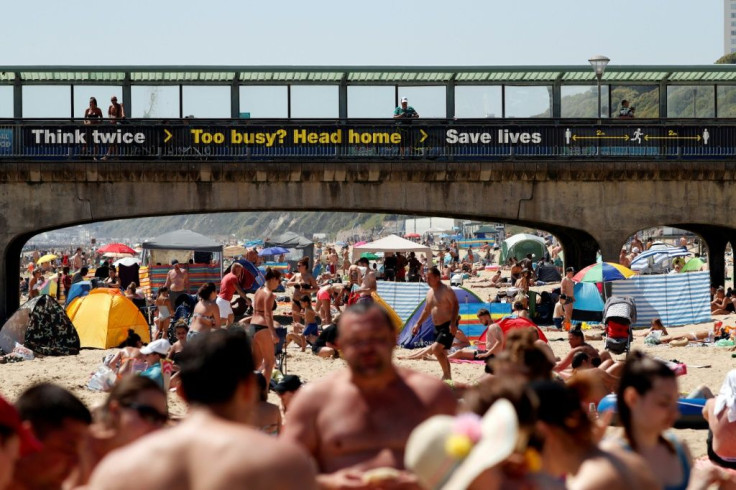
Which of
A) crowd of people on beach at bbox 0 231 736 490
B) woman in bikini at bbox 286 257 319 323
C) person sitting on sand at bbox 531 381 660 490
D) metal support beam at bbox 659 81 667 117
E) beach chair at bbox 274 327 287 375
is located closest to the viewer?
crowd of people on beach at bbox 0 231 736 490

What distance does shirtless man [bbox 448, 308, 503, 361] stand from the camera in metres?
14.9

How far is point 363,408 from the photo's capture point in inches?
203

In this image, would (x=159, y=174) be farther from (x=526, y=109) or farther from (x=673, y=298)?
(x=673, y=298)

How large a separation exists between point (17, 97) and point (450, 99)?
31.2 feet

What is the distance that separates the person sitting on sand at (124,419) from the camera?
5.06 meters

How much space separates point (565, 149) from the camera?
2675 cm

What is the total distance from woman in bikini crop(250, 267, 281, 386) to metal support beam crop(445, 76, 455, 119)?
13.4m

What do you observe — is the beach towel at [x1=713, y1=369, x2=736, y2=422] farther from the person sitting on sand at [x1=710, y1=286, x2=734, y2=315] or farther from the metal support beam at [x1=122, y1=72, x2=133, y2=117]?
the metal support beam at [x1=122, y1=72, x2=133, y2=117]

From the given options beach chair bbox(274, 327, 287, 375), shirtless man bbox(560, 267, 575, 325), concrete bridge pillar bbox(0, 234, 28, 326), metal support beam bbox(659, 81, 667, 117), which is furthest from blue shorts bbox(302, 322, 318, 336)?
metal support beam bbox(659, 81, 667, 117)

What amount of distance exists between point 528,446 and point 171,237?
31304mm

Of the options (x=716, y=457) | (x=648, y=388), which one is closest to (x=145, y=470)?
(x=648, y=388)

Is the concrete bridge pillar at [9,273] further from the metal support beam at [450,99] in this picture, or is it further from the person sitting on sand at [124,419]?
the person sitting on sand at [124,419]

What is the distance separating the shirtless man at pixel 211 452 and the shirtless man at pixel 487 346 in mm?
10199

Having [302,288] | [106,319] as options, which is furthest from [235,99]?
[106,319]
